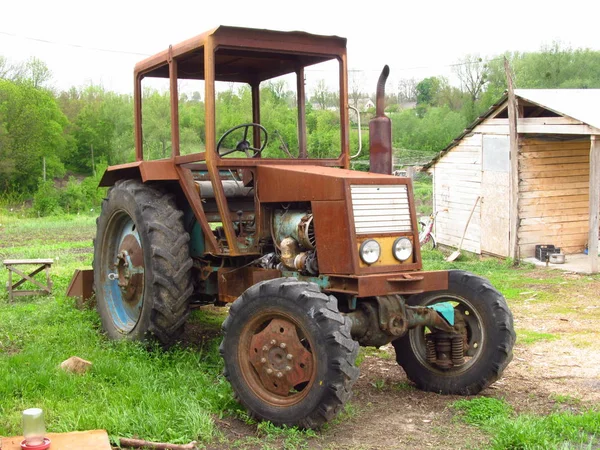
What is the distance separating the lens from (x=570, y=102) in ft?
46.0

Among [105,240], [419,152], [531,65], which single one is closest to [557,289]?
[105,240]

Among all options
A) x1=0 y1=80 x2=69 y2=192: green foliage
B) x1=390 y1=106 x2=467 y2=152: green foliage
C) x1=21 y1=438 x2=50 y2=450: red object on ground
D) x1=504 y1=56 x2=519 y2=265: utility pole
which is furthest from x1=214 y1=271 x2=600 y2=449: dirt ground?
x1=390 y1=106 x2=467 y2=152: green foliage

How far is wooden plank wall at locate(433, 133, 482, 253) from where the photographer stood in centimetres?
1537

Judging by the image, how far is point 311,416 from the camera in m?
4.74

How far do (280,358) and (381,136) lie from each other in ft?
6.14

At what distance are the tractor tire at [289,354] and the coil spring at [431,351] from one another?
4.27 ft

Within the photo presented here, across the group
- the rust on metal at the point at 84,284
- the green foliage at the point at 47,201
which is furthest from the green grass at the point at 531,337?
the green foliage at the point at 47,201

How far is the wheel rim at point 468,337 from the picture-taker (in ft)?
18.9

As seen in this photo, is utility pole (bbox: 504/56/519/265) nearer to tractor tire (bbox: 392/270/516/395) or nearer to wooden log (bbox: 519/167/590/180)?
wooden log (bbox: 519/167/590/180)

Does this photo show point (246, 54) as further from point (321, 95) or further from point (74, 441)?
point (74, 441)

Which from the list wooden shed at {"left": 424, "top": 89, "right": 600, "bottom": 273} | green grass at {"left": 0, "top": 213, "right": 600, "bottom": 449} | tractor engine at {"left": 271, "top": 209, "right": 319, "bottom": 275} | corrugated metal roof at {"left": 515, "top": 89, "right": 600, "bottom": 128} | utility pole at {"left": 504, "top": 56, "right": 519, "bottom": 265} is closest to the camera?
green grass at {"left": 0, "top": 213, "right": 600, "bottom": 449}

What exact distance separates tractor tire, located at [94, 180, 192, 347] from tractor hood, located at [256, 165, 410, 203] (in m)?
0.91

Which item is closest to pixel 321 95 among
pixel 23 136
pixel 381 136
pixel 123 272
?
pixel 381 136

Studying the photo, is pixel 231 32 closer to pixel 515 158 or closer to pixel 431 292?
pixel 431 292
